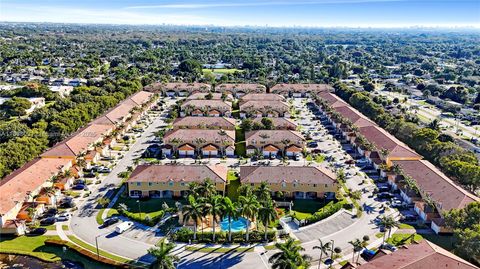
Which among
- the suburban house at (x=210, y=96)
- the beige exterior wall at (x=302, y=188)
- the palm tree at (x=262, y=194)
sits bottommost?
the beige exterior wall at (x=302, y=188)

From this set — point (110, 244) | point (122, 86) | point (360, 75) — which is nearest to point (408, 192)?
point (110, 244)

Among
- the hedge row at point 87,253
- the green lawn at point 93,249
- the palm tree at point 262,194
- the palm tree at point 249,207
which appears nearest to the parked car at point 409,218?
the palm tree at point 262,194

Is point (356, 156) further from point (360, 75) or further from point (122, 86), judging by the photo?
point (360, 75)

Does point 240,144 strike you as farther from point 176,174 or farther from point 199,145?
point 176,174

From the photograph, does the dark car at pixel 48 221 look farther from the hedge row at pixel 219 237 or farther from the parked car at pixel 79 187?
the hedge row at pixel 219 237

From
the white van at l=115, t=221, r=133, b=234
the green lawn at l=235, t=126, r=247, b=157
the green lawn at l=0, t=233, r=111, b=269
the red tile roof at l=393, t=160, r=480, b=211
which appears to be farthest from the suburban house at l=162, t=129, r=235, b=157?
the green lawn at l=0, t=233, r=111, b=269

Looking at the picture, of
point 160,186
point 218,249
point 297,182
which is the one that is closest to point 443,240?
point 297,182
